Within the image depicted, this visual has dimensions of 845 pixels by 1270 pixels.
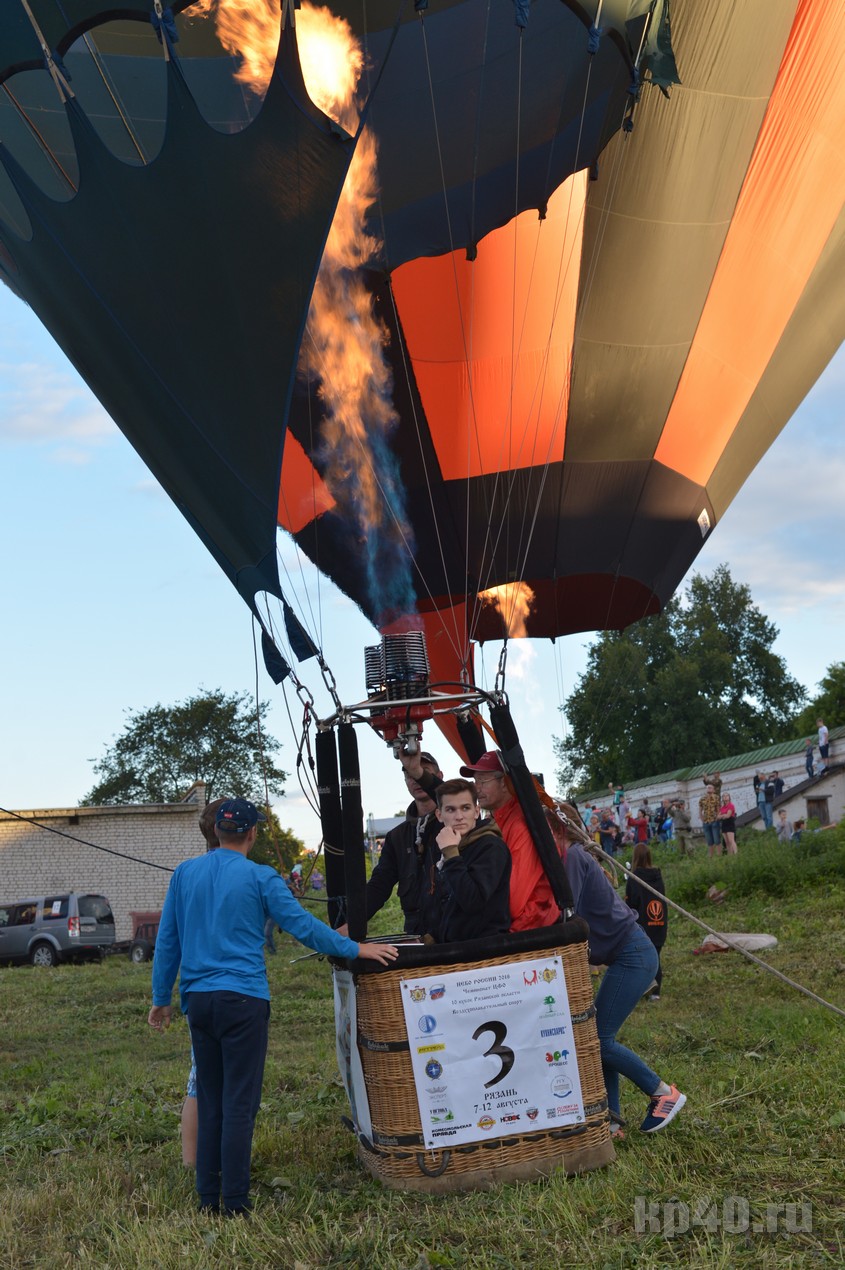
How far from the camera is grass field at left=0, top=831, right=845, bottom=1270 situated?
11.7ft

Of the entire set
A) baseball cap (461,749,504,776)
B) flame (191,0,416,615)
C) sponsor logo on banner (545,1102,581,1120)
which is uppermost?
flame (191,0,416,615)

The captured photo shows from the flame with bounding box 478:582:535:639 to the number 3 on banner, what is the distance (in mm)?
6105

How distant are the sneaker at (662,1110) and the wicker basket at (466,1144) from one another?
0.32 m

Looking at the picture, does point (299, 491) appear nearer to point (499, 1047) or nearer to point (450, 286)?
point (450, 286)

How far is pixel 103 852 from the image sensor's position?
2745 centimetres

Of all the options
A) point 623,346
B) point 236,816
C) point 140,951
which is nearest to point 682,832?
point 140,951

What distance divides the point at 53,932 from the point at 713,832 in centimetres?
1124

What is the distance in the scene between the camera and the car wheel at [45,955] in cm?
1975

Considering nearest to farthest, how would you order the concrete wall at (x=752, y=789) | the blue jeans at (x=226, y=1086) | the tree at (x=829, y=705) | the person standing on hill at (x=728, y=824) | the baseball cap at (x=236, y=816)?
1. the blue jeans at (x=226, y=1086)
2. the baseball cap at (x=236, y=816)
3. the person standing on hill at (x=728, y=824)
4. the concrete wall at (x=752, y=789)
5. the tree at (x=829, y=705)

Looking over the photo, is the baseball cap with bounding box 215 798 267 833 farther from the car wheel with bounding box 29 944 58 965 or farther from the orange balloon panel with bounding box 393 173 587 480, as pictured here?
the car wheel with bounding box 29 944 58 965

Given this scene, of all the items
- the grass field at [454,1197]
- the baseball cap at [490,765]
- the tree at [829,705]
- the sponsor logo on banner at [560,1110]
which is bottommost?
the grass field at [454,1197]

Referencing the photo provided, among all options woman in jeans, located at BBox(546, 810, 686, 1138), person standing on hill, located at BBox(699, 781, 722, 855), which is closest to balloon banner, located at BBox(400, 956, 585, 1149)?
woman in jeans, located at BBox(546, 810, 686, 1138)

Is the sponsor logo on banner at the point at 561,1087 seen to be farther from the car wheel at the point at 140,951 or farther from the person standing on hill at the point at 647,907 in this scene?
the car wheel at the point at 140,951

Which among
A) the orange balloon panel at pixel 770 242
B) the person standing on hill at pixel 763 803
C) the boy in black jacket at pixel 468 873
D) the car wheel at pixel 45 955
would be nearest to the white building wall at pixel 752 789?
the person standing on hill at pixel 763 803
